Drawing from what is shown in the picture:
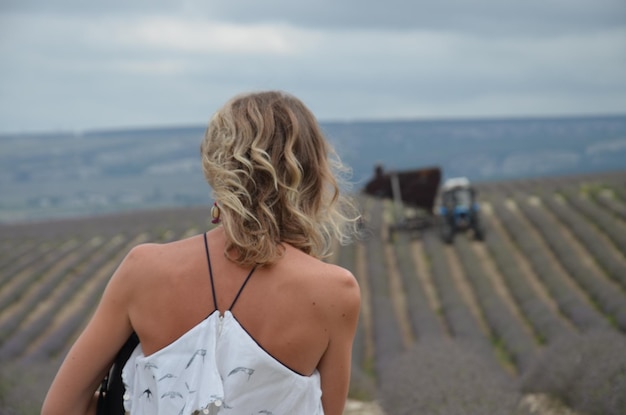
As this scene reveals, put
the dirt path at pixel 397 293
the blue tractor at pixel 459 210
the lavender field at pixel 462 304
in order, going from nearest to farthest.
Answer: the lavender field at pixel 462 304, the dirt path at pixel 397 293, the blue tractor at pixel 459 210

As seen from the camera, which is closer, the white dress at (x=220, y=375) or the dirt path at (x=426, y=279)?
the white dress at (x=220, y=375)

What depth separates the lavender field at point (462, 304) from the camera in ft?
23.8

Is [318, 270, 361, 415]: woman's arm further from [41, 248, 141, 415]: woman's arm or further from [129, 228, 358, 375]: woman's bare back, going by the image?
[41, 248, 141, 415]: woman's arm

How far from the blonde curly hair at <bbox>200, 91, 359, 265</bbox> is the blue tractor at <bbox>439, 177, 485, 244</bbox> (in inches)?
791

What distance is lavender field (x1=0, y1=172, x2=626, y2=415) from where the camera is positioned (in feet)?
23.8

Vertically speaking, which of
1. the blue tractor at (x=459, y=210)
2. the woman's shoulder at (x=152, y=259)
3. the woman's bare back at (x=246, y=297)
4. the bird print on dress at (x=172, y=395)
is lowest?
the blue tractor at (x=459, y=210)

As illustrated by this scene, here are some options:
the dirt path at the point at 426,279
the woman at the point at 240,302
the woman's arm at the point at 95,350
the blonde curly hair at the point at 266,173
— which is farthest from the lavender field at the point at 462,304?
the blonde curly hair at the point at 266,173

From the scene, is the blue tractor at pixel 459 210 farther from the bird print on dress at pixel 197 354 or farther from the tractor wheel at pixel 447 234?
the bird print on dress at pixel 197 354

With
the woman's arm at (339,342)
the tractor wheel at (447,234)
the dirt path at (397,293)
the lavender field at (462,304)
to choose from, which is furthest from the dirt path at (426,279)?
the woman's arm at (339,342)

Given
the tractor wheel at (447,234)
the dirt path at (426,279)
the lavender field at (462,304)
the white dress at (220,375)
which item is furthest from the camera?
the tractor wheel at (447,234)

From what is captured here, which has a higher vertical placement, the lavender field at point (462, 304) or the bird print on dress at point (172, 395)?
the bird print on dress at point (172, 395)

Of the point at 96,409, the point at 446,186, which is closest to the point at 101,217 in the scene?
the point at 446,186

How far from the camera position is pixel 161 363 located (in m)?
1.52

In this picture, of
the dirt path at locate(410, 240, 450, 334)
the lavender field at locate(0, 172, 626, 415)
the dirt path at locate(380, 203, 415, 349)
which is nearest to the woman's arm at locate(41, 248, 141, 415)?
the lavender field at locate(0, 172, 626, 415)
